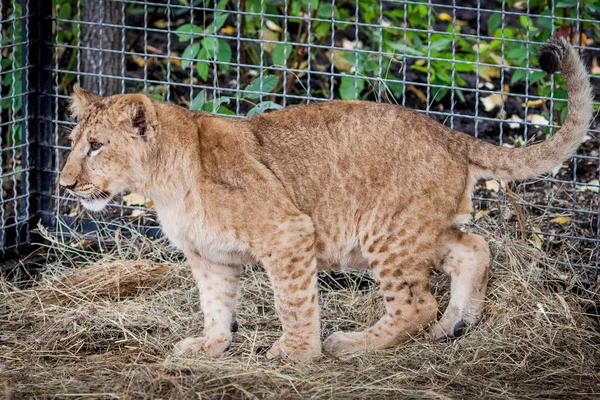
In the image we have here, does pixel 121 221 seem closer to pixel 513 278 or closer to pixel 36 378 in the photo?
pixel 36 378

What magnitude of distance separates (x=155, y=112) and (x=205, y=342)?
118cm

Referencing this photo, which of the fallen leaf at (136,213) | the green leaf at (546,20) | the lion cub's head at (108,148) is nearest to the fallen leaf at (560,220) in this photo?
the green leaf at (546,20)

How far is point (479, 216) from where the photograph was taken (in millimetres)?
6621

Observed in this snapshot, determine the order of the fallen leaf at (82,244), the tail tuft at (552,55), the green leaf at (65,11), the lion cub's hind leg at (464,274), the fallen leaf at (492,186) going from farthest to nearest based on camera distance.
Result: the fallen leaf at (492,186), the green leaf at (65,11), the fallen leaf at (82,244), the lion cub's hind leg at (464,274), the tail tuft at (552,55)

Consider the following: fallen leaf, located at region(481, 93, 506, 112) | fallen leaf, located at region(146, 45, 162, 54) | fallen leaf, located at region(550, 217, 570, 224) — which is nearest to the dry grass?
fallen leaf, located at region(550, 217, 570, 224)

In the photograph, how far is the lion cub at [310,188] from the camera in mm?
5133

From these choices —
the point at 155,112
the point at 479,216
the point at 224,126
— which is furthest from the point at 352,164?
the point at 479,216

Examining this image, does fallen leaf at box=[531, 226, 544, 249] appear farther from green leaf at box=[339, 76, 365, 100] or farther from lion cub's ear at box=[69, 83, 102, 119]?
lion cub's ear at box=[69, 83, 102, 119]

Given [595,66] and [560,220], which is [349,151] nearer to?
[560,220]

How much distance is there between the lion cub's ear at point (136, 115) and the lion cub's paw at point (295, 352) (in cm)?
118

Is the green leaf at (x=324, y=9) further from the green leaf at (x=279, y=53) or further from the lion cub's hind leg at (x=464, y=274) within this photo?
the lion cub's hind leg at (x=464, y=274)

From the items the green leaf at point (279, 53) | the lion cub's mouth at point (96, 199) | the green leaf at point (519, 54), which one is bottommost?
the lion cub's mouth at point (96, 199)

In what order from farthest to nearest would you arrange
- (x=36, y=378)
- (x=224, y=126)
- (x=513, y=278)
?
1. (x=513, y=278)
2. (x=224, y=126)
3. (x=36, y=378)

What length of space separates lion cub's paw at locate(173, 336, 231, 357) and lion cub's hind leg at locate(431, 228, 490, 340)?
1111 mm
